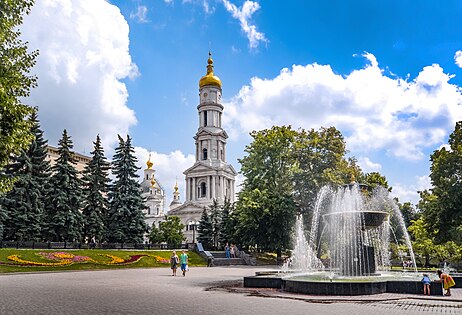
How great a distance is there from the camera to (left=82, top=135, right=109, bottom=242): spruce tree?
37.8 m

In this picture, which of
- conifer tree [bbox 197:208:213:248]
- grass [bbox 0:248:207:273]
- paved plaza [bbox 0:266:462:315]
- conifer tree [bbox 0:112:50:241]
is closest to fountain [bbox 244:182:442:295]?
paved plaza [bbox 0:266:462:315]

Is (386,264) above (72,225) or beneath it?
beneath

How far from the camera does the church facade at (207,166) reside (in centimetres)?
7575

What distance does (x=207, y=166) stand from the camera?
249 feet

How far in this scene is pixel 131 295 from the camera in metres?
13.4

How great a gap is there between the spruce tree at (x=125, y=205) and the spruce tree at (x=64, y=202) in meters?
3.91

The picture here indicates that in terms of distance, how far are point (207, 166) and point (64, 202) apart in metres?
42.0

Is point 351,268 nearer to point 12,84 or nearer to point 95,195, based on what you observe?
point 12,84

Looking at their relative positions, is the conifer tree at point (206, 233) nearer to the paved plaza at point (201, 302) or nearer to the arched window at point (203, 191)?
the arched window at point (203, 191)

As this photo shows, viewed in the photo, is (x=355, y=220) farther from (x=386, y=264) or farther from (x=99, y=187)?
(x=99, y=187)

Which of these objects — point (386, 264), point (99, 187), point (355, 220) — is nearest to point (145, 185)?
point (99, 187)

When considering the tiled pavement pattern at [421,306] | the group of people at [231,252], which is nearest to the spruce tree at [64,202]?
the group of people at [231,252]

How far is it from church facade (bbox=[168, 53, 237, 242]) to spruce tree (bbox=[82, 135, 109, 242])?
114 feet

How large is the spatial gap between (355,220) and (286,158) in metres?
23.0
